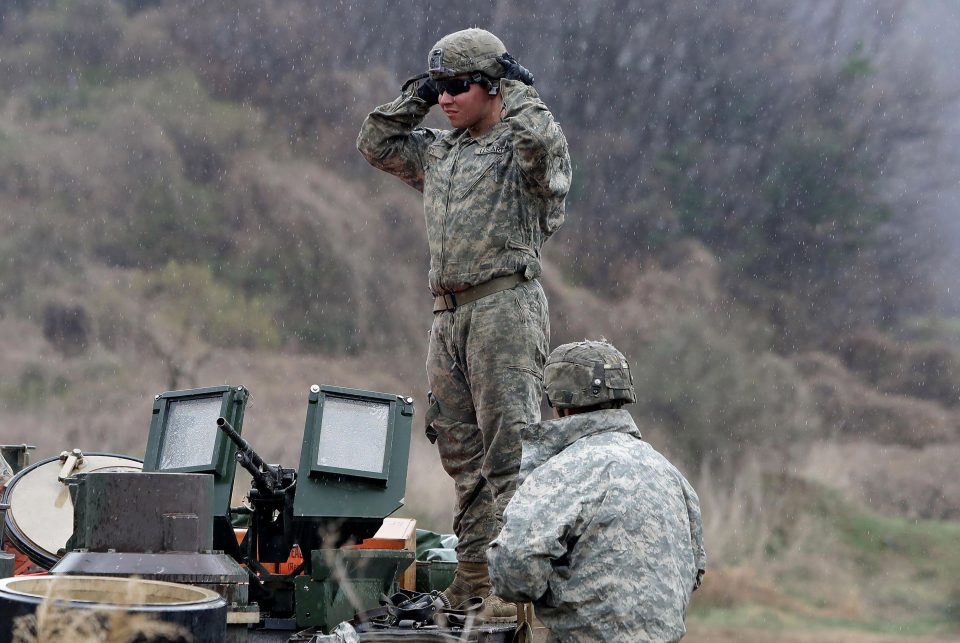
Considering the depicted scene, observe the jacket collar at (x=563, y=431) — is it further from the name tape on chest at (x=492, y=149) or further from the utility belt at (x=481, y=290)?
the name tape on chest at (x=492, y=149)

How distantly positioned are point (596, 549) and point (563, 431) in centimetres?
36

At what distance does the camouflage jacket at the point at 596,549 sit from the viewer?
3770 mm

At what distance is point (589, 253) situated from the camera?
16359 mm

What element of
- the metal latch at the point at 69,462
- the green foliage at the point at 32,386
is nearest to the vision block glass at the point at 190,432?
the metal latch at the point at 69,462

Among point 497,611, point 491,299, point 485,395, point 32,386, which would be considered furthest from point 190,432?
point 32,386

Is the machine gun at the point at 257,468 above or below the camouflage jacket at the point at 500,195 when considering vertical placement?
below

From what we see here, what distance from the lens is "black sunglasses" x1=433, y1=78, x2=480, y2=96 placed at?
527 centimetres

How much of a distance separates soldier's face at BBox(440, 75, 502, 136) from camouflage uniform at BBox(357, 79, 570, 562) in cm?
6

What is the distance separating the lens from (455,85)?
5.28m

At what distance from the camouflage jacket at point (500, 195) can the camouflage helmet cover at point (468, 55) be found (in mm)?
119

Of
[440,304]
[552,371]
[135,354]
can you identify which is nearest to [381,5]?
[135,354]

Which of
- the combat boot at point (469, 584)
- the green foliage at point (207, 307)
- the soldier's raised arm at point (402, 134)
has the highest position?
the green foliage at point (207, 307)

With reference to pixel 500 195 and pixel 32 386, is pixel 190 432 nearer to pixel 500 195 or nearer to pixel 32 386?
pixel 500 195

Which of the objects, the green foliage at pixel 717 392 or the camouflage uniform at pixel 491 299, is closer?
the camouflage uniform at pixel 491 299
